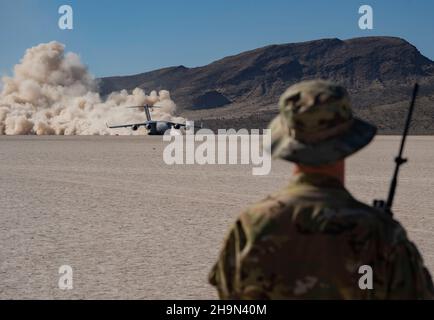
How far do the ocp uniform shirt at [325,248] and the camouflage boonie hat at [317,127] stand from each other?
0.32 feet

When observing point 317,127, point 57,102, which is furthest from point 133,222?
point 57,102

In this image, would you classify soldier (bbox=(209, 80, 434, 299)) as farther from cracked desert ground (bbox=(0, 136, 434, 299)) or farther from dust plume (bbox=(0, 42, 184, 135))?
dust plume (bbox=(0, 42, 184, 135))

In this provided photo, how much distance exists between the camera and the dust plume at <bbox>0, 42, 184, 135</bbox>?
102125mm

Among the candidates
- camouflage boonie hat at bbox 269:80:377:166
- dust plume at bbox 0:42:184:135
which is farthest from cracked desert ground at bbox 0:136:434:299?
dust plume at bbox 0:42:184:135

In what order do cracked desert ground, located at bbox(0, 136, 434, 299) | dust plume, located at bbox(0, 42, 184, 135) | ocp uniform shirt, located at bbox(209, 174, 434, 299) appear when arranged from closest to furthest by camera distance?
ocp uniform shirt, located at bbox(209, 174, 434, 299)
cracked desert ground, located at bbox(0, 136, 434, 299)
dust plume, located at bbox(0, 42, 184, 135)

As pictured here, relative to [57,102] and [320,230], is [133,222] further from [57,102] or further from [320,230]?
[57,102]

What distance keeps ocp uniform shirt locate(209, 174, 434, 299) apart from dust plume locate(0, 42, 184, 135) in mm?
93362

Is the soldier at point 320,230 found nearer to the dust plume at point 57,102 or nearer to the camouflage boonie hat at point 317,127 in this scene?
the camouflage boonie hat at point 317,127

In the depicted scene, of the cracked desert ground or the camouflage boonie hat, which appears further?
the cracked desert ground

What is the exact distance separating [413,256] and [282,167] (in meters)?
24.9

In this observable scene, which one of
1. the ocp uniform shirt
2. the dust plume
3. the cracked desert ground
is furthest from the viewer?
the dust plume

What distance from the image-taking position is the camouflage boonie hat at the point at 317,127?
2682 mm
